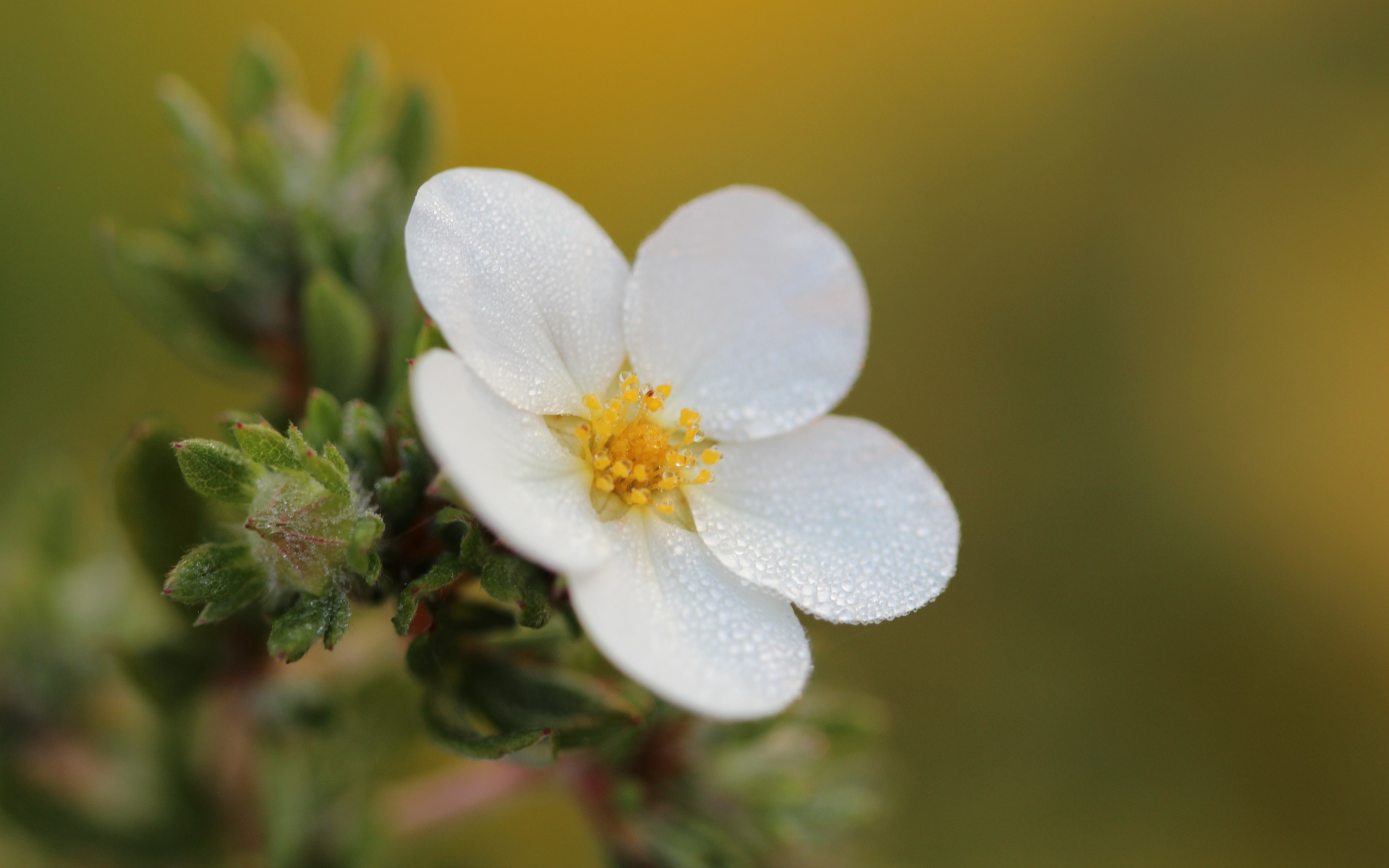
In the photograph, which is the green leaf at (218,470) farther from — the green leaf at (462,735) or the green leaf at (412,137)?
the green leaf at (412,137)

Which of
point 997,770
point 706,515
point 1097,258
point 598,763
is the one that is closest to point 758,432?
point 706,515

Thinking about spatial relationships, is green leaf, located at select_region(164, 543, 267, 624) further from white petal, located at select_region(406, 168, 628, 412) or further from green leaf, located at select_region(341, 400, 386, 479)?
white petal, located at select_region(406, 168, 628, 412)

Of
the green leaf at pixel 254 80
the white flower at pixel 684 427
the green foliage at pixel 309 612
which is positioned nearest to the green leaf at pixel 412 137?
the green foliage at pixel 309 612

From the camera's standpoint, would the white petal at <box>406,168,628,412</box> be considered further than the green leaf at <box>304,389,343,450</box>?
No

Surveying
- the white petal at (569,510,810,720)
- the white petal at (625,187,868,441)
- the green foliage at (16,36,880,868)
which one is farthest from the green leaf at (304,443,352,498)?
the white petal at (625,187,868,441)

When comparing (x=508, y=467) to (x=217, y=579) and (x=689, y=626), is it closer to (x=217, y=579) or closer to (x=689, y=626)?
(x=689, y=626)

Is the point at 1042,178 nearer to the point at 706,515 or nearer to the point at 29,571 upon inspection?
the point at 706,515
